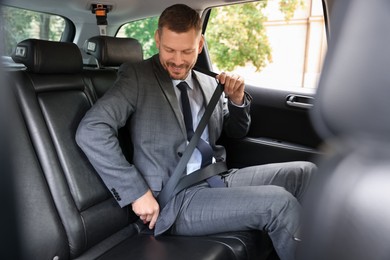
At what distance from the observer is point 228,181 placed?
6.14 ft

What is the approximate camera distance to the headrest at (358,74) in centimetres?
53

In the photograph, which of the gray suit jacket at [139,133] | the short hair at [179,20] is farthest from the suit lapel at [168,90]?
the short hair at [179,20]

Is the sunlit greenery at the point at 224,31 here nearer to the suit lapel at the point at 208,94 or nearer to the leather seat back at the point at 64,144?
the leather seat back at the point at 64,144

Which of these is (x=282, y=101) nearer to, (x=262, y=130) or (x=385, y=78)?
(x=262, y=130)

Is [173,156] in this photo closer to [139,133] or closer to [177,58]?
[139,133]

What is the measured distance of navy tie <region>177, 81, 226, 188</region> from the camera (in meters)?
1.72

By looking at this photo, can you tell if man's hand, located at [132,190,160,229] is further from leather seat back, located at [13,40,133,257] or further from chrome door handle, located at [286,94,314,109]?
chrome door handle, located at [286,94,314,109]

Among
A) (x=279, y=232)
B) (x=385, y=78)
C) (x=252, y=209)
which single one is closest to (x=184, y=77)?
(x=252, y=209)

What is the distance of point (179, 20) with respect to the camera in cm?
160

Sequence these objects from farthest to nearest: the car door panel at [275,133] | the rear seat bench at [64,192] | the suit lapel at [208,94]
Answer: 1. the car door panel at [275,133]
2. the suit lapel at [208,94]
3. the rear seat bench at [64,192]

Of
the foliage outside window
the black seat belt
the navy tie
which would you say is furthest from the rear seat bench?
the foliage outside window

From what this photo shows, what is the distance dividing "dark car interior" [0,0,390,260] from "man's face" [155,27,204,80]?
36 centimetres

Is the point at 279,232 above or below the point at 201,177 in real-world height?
below

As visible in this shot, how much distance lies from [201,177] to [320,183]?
41.4 inches
